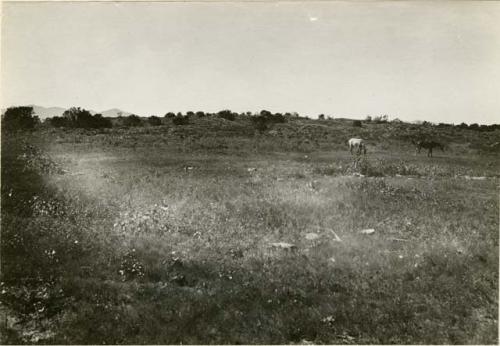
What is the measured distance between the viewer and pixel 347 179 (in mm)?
14844

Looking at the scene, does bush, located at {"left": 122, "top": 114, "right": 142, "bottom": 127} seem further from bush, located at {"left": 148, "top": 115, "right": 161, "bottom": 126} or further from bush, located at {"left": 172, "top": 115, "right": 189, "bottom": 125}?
bush, located at {"left": 172, "top": 115, "right": 189, "bottom": 125}

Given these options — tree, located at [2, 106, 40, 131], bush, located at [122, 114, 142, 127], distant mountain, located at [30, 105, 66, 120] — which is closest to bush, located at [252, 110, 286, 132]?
bush, located at [122, 114, 142, 127]

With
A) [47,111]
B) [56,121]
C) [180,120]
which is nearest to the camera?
[47,111]

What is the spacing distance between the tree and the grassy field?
47cm

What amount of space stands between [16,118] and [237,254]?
7659 millimetres

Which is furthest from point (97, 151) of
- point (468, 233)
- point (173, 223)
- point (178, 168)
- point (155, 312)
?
point (468, 233)

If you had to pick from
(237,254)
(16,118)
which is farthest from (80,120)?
(237,254)

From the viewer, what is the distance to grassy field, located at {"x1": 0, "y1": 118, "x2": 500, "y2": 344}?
7.61 metres

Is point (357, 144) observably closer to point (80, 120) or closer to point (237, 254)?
point (237, 254)

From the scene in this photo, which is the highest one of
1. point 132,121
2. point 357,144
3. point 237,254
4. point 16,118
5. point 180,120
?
point 180,120

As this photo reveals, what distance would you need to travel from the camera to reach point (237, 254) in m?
9.53

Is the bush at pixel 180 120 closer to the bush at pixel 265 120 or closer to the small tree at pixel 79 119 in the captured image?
the bush at pixel 265 120

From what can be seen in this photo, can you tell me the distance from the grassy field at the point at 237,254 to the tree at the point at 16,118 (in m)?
0.47

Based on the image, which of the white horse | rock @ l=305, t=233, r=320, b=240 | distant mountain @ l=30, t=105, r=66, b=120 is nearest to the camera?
rock @ l=305, t=233, r=320, b=240
